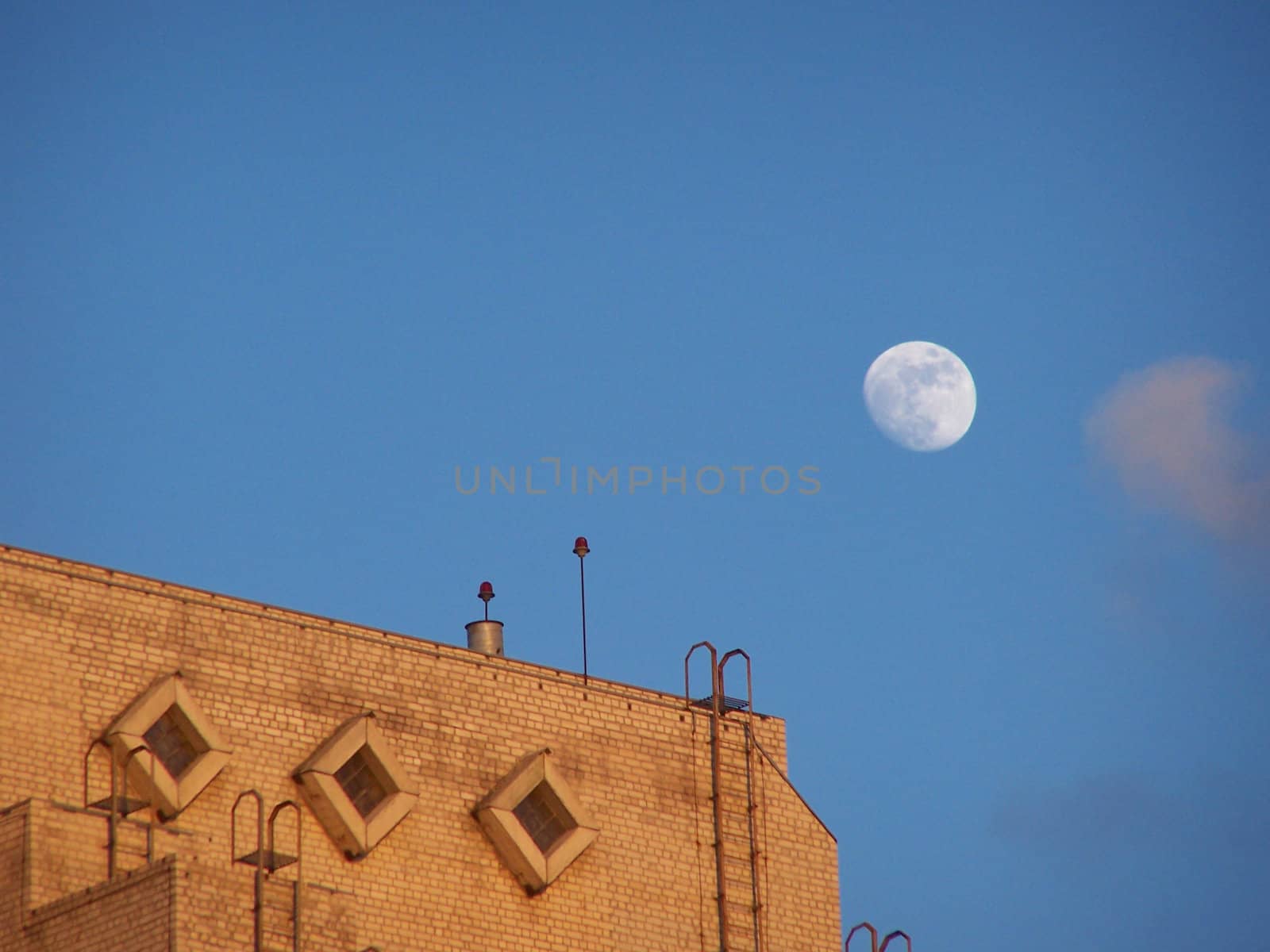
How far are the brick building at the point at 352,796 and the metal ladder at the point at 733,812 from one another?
0.14 ft

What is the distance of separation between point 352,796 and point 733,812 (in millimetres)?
7437

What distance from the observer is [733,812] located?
152 ft

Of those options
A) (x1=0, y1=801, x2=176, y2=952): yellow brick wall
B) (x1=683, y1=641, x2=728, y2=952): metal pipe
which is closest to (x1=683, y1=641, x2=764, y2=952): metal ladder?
(x1=683, y1=641, x2=728, y2=952): metal pipe

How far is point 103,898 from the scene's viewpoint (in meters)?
36.1

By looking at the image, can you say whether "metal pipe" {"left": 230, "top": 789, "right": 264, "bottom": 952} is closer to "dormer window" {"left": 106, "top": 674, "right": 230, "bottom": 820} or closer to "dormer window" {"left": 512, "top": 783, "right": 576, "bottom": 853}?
"dormer window" {"left": 106, "top": 674, "right": 230, "bottom": 820}

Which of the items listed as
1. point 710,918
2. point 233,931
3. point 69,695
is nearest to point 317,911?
point 233,931

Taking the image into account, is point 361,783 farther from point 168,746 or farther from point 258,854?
point 258,854

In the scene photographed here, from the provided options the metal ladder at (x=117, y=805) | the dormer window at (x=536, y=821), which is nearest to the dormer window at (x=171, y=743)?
the metal ladder at (x=117, y=805)

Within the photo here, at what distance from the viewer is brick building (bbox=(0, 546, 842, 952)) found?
37.8 metres

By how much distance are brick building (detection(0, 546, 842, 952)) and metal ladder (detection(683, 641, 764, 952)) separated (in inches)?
1.6

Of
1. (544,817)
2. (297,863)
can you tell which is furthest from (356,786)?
(544,817)

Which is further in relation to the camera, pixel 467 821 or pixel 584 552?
pixel 584 552

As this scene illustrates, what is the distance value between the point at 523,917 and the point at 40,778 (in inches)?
328

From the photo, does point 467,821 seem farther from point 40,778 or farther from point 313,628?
point 40,778
